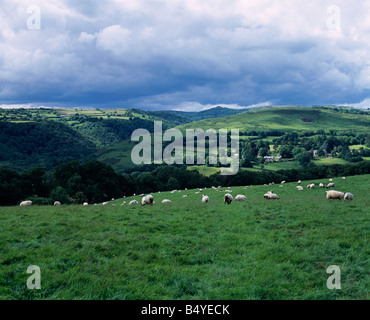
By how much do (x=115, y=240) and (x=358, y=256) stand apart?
871cm

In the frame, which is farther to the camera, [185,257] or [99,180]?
→ [99,180]

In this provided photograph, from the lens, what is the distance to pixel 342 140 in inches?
6181

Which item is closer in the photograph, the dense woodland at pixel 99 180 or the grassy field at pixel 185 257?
the grassy field at pixel 185 257

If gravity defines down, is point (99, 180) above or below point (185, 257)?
below

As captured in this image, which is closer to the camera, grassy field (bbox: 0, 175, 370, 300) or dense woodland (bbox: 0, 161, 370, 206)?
grassy field (bbox: 0, 175, 370, 300)

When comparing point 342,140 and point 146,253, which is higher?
point 342,140

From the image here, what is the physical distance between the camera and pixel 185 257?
8.62 meters

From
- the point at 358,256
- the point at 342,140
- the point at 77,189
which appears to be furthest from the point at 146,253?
the point at 342,140

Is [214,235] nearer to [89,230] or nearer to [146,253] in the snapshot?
[146,253]

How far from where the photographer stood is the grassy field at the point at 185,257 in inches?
244

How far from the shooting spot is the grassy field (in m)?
6.20

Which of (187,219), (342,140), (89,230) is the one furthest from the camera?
(342,140)
